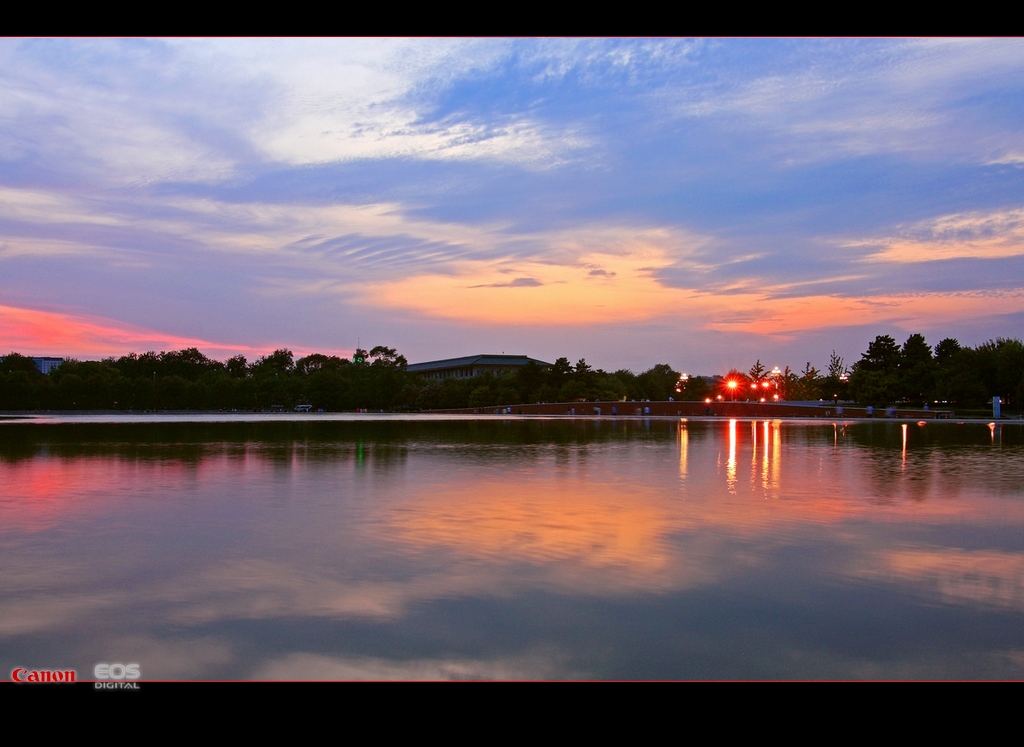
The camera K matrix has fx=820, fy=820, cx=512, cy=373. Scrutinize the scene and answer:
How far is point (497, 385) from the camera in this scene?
216 ft

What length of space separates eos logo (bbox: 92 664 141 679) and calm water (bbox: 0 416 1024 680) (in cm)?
20

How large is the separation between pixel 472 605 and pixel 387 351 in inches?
3544

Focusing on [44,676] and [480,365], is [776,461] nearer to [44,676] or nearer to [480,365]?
[44,676]

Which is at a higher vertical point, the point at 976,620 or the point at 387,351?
the point at 387,351

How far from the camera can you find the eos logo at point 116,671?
3.37 meters

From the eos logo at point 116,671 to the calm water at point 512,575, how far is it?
20 centimetres

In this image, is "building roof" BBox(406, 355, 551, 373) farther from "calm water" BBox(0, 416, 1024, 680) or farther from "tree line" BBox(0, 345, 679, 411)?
"calm water" BBox(0, 416, 1024, 680)

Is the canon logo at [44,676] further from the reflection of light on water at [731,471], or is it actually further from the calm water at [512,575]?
the reflection of light on water at [731,471]

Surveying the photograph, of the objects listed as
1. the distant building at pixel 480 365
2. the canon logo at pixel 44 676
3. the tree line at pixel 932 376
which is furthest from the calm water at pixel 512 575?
the distant building at pixel 480 365

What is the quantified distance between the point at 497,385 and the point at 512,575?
60.2m

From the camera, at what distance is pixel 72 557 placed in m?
6.07

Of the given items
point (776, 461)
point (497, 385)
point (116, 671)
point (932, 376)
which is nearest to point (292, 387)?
point (497, 385)
